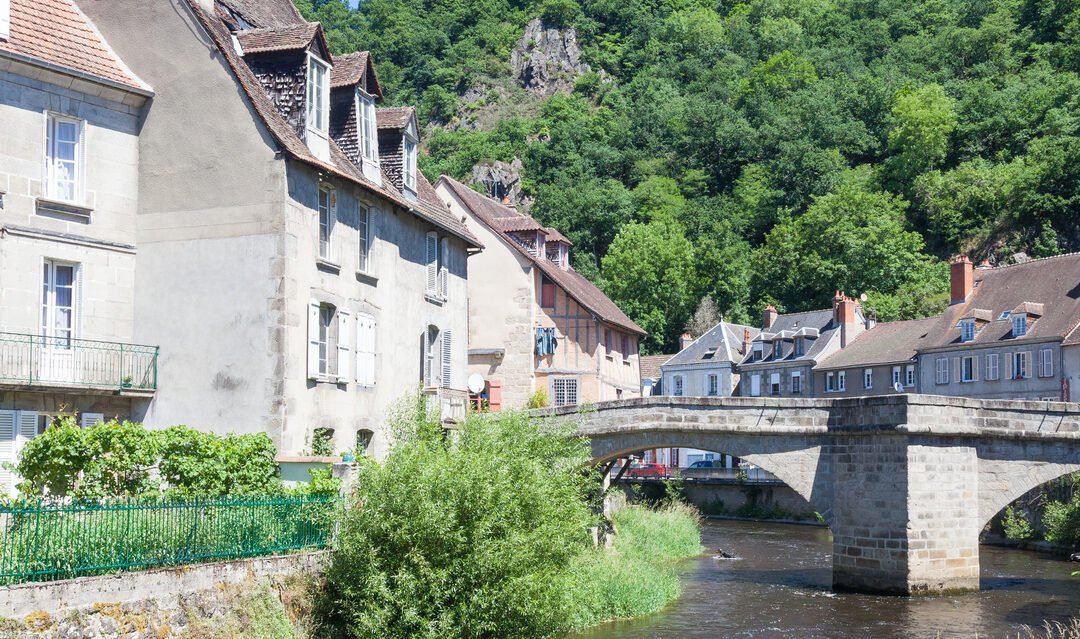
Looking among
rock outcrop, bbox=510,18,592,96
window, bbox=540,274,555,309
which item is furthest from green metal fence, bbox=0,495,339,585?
rock outcrop, bbox=510,18,592,96

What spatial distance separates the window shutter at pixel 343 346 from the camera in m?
22.1

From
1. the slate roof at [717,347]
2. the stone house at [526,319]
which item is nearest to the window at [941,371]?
the slate roof at [717,347]

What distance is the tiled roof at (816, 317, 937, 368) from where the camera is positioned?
5234 centimetres

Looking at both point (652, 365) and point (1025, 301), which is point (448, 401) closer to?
point (1025, 301)

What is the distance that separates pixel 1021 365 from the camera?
46125 mm

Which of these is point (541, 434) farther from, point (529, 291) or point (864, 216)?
point (864, 216)

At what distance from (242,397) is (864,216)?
5657cm

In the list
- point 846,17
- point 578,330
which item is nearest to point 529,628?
point 578,330

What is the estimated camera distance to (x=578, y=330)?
42.3 meters

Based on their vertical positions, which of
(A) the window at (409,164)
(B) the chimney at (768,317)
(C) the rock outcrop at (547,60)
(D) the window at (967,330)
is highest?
(C) the rock outcrop at (547,60)

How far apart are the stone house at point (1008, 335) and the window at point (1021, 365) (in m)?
0.04

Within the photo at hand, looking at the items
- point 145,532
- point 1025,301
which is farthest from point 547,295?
point 145,532

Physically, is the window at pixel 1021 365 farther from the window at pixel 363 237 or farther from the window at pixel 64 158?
the window at pixel 64 158

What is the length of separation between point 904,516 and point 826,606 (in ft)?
9.41
